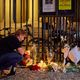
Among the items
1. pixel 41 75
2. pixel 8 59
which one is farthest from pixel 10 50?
pixel 41 75

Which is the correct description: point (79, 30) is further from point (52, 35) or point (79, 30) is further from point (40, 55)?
point (40, 55)

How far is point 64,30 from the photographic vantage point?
6.27 metres

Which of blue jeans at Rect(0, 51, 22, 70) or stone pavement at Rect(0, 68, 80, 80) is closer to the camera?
blue jeans at Rect(0, 51, 22, 70)

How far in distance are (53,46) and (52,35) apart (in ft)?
0.79

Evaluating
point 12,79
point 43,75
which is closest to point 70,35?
point 43,75

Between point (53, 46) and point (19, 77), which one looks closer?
point (19, 77)

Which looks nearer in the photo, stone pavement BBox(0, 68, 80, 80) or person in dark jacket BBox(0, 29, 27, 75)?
person in dark jacket BBox(0, 29, 27, 75)

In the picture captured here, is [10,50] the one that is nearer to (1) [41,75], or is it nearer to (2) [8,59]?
(2) [8,59]

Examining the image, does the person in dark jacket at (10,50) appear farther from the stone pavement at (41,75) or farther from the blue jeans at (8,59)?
the stone pavement at (41,75)

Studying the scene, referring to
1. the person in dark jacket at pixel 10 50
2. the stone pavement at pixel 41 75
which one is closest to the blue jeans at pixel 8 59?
the person in dark jacket at pixel 10 50

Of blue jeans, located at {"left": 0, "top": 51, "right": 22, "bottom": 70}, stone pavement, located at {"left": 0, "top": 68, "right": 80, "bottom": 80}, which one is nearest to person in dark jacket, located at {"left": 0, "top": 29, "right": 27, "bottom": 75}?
blue jeans, located at {"left": 0, "top": 51, "right": 22, "bottom": 70}

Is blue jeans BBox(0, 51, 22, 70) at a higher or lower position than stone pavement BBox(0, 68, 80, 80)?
higher

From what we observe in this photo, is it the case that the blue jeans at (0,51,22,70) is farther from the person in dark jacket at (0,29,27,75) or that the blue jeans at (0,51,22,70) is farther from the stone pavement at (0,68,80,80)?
the stone pavement at (0,68,80,80)

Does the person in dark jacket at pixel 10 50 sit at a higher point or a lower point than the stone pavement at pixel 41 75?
higher
